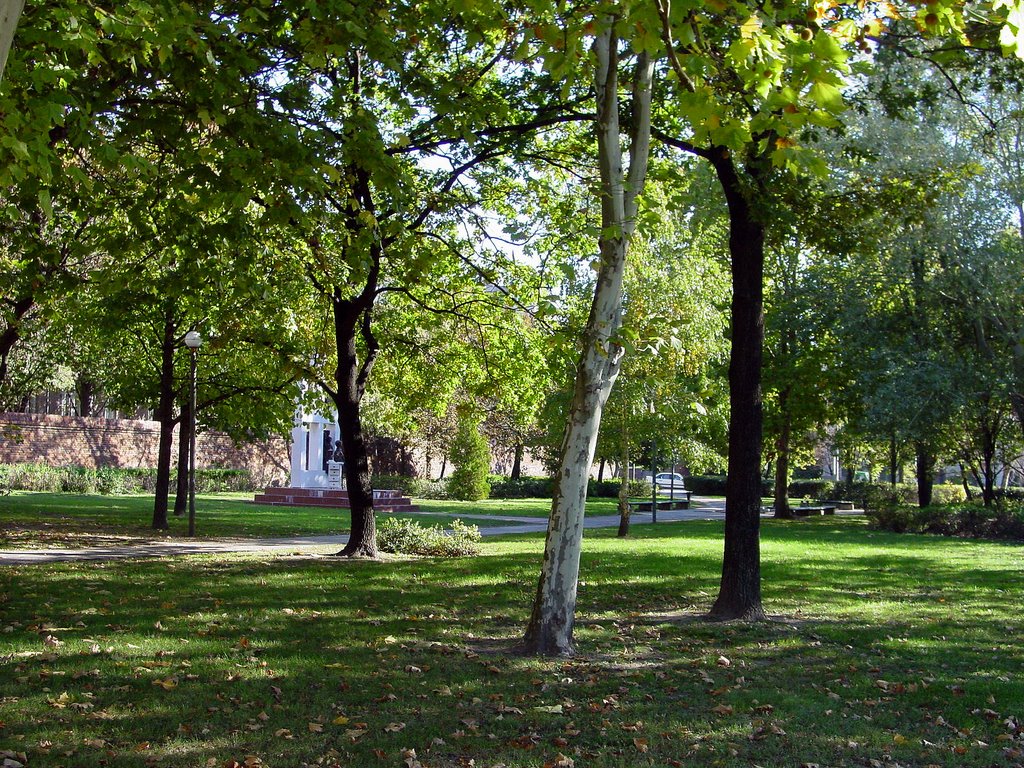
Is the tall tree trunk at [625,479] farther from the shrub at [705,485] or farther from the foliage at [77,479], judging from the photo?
the shrub at [705,485]

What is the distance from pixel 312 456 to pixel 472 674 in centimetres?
3033

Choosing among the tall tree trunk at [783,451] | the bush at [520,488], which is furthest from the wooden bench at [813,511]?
the bush at [520,488]

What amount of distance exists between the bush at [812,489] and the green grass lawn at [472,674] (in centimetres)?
3563

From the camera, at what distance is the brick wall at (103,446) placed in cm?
3381

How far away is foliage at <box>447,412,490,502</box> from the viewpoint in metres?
37.8

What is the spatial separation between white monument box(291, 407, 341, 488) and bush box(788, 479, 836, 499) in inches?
988

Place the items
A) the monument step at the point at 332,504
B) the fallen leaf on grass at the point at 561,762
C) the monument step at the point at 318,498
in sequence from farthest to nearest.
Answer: the monument step at the point at 318,498 → the monument step at the point at 332,504 → the fallen leaf on grass at the point at 561,762

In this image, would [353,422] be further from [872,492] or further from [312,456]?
[872,492]

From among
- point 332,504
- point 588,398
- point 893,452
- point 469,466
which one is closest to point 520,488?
point 469,466

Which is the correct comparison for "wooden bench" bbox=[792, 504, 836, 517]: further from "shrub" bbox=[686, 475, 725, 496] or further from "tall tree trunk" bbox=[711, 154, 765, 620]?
"tall tree trunk" bbox=[711, 154, 765, 620]

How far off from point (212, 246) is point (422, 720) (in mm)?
5594

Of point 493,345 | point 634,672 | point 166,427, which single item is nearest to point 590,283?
point 493,345

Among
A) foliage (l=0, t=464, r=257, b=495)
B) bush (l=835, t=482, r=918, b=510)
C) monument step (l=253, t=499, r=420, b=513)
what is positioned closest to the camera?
monument step (l=253, t=499, r=420, b=513)

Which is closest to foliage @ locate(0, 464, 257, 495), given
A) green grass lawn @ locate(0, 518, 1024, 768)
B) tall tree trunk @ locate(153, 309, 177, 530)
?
tall tree trunk @ locate(153, 309, 177, 530)
